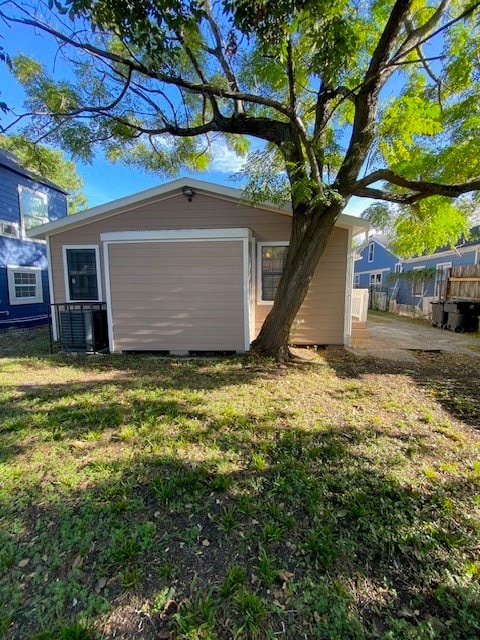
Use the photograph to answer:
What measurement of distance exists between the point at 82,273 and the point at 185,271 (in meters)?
3.09

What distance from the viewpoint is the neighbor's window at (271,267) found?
6773mm

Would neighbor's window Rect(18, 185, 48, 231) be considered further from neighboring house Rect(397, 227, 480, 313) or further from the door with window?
neighboring house Rect(397, 227, 480, 313)

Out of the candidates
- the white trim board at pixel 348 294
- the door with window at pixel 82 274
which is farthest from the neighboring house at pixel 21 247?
the white trim board at pixel 348 294

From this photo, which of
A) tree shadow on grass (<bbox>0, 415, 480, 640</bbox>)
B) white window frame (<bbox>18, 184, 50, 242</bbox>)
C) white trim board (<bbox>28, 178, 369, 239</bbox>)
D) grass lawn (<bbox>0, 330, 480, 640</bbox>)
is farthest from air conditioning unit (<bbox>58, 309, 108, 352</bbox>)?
white window frame (<bbox>18, 184, 50, 242</bbox>)

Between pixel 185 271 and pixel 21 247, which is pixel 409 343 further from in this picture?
pixel 21 247

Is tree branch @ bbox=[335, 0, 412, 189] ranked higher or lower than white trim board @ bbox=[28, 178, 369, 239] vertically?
higher

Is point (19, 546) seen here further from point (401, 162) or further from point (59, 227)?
point (401, 162)

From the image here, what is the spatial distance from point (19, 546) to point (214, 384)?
2880mm

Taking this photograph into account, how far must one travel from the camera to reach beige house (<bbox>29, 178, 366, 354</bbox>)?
5949 mm

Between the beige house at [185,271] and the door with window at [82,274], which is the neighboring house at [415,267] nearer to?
the beige house at [185,271]

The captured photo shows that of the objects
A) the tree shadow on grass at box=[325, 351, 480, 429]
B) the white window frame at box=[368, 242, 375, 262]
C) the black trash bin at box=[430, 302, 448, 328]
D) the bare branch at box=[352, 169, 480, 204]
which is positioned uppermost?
the white window frame at box=[368, 242, 375, 262]

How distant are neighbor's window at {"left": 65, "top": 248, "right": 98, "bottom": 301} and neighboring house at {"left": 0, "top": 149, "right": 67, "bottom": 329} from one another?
11.5 ft

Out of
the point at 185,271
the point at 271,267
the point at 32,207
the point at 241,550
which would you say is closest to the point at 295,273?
the point at 271,267

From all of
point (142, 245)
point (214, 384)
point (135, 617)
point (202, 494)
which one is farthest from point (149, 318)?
point (135, 617)
